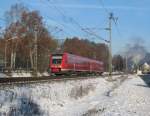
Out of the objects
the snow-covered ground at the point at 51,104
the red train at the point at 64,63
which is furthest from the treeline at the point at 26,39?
the snow-covered ground at the point at 51,104

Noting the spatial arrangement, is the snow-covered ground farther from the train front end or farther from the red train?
the train front end

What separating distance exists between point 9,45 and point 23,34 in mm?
3832

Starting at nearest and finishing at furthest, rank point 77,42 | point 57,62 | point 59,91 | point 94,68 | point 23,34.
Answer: point 59,91
point 57,62
point 94,68
point 23,34
point 77,42

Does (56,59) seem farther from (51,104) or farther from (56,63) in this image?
(51,104)

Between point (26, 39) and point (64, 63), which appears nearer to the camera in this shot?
point (64, 63)

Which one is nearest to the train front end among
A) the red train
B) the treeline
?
the red train

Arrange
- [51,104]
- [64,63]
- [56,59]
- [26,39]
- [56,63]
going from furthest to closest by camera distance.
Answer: [26,39] < [56,59] < [56,63] < [64,63] < [51,104]

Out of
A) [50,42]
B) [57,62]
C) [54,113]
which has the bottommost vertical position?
[54,113]

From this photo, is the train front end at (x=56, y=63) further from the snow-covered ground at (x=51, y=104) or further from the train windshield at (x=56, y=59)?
the snow-covered ground at (x=51, y=104)

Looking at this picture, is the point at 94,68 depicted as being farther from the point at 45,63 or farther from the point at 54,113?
the point at 54,113

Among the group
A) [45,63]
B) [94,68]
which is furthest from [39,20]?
[94,68]

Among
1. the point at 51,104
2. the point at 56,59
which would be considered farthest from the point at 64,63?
the point at 51,104

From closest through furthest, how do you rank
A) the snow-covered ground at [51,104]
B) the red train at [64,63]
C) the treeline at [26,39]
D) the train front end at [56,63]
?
the snow-covered ground at [51,104] < the red train at [64,63] < the train front end at [56,63] < the treeline at [26,39]

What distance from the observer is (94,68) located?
7981 cm
